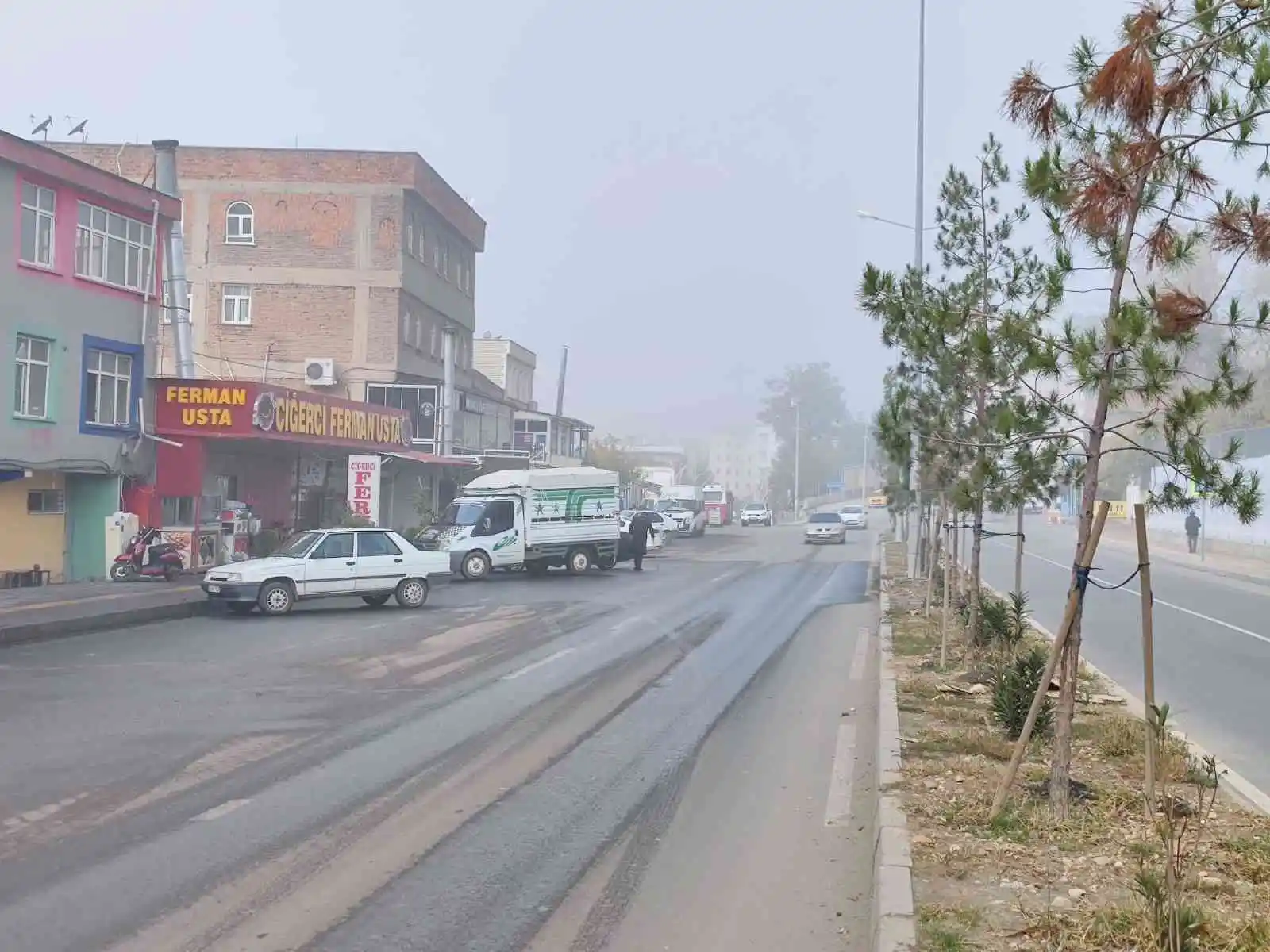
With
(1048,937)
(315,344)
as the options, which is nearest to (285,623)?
(1048,937)

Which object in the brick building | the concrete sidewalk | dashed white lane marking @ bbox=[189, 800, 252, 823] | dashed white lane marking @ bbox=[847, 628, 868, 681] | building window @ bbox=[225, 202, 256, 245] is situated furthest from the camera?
building window @ bbox=[225, 202, 256, 245]

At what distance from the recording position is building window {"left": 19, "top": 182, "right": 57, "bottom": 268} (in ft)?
82.8

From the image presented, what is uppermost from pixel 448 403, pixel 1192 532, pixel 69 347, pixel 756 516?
pixel 448 403

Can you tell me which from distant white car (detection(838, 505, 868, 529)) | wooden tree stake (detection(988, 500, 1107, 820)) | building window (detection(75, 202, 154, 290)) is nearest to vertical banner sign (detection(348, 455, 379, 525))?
building window (detection(75, 202, 154, 290))

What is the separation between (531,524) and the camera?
3494 cm

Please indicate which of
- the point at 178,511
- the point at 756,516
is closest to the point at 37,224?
the point at 178,511

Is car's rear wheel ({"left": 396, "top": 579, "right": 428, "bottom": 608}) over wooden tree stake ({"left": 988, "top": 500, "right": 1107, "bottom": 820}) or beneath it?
beneath

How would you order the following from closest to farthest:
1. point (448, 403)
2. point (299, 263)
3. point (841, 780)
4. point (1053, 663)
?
point (1053, 663)
point (841, 780)
point (448, 403)
point (299, 263)

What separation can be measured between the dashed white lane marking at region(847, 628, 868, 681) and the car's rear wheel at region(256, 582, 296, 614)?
9.75 metres

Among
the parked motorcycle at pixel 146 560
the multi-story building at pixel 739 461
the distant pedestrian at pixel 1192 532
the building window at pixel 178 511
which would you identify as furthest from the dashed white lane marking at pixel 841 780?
the multi-story building at pixel 739 461

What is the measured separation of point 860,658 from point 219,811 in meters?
11.1

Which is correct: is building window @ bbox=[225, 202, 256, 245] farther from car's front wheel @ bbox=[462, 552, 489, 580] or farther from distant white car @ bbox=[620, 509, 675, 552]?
car's front wheel @ bbox=[462, 552, 489, 580]

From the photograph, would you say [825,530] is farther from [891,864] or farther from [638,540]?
[891,864]

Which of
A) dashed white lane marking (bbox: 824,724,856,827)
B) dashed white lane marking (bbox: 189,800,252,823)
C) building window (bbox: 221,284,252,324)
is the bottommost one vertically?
dashed white lane marking (bbox: 189,800,252,823)
